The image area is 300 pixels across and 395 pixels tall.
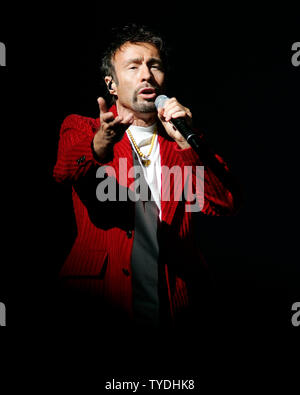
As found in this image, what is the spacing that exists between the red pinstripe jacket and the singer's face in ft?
0.48

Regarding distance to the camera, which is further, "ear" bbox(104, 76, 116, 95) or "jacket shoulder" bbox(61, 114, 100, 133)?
"ear" bbox(104, 76, 116, 95)

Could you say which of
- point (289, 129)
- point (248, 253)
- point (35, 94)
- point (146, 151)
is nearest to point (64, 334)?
point (146, 151)

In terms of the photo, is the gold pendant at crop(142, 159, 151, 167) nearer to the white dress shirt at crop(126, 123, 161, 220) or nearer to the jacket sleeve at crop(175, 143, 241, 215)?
the white dress shirt at crop(126, 123, 161, 220)

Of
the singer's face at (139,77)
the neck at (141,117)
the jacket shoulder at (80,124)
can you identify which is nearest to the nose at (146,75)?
the singer's face at (139,77)

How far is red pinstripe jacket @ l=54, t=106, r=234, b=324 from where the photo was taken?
1021 millimetres

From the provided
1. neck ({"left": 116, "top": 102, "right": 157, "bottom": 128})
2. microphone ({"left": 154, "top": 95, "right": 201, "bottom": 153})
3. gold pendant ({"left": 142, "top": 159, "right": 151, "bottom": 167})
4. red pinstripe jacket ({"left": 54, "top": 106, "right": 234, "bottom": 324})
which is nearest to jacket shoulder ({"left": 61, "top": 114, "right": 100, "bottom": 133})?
red pinstripe jacket ({"left": 54, "top": 106, "right": 234, "bottom": 324})

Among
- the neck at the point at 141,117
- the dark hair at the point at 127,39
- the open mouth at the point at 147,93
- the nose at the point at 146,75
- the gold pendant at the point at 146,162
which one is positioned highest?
the dark hair at the point at 127,39

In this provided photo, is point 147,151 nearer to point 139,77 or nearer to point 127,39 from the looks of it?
point 139,77

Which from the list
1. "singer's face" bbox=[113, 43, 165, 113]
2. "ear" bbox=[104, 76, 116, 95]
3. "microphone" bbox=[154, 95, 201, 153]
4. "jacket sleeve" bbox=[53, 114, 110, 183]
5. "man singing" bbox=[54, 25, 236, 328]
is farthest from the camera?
"ear" bbox=[104, 76, 116, 95]

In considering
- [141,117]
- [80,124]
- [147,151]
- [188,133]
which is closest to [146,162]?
[147,151]

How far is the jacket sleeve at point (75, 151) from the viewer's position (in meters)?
0.93

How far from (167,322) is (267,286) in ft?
3.23

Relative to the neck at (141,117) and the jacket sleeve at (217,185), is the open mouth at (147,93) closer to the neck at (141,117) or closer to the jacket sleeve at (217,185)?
the neck at (141,117)

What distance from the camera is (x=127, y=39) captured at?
1.27 meters
